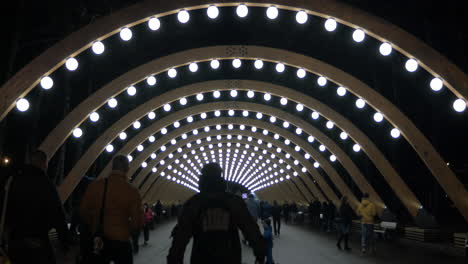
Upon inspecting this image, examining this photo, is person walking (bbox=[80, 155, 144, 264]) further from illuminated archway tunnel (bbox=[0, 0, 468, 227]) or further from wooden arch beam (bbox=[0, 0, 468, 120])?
wooden arch beam (bbox=[0, 0, 468, 120])

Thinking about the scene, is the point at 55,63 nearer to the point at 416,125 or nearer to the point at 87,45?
the point at 87,45

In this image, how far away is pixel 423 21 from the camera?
584 inches

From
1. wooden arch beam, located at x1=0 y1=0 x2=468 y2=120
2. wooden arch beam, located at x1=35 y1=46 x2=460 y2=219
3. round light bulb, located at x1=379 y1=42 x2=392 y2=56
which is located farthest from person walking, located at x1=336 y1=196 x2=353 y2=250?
round light bulb, located at x1=379 y1=42 x2=392 y2=56

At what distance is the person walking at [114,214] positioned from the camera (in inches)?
224

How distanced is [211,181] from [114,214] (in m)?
1.69

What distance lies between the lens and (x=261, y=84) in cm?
2466

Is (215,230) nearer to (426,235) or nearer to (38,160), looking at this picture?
(38,160)

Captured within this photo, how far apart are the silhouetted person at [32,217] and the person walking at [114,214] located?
0.38 metres

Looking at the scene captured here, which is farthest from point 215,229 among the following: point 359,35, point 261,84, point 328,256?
point 261,84

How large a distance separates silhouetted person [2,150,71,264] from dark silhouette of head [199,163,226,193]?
6.64ft

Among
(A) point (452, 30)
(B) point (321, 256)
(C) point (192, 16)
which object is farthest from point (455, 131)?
(C) point (192, 16)

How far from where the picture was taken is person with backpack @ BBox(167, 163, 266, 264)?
4.50 m

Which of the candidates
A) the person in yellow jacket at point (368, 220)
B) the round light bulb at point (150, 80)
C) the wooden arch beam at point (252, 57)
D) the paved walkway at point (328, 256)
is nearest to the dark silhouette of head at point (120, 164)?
the paved walkway at point (328, 256)

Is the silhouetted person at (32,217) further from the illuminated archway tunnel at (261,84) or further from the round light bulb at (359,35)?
Result: the round light bulb at (359,35)
